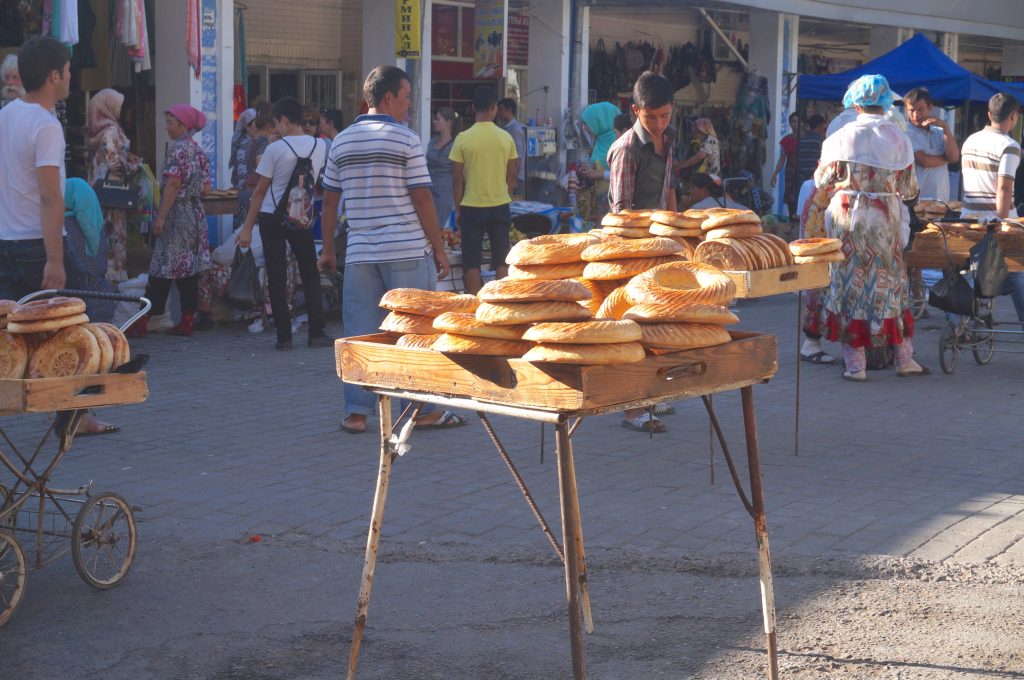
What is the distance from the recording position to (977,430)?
7.77 meters

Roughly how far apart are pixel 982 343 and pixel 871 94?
2574 millimetres

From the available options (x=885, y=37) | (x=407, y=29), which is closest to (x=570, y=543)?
(x=407, y=29)

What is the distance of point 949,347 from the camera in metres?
9.68

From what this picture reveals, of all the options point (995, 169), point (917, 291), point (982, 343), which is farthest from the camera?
point (917, 291)

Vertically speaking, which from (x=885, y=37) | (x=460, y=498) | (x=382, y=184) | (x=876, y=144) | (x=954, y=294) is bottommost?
(x=460, y=498)

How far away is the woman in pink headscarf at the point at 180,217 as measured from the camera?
10578 mm

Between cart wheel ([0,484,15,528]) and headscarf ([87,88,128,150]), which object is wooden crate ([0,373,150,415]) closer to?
cart wheel ([0,484,15,528])

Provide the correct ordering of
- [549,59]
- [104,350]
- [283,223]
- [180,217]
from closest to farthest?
[104,350] → [283,223] → [180,217] → [549,59]

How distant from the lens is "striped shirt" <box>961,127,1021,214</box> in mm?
10378

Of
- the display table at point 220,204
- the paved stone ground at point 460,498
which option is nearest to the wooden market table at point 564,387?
the paved stone ground at point 460,498

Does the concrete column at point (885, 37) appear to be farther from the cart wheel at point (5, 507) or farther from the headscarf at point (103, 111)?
the cart wheel at point (5, 507)

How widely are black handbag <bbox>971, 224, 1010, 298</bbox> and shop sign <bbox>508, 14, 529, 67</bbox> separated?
429 inches

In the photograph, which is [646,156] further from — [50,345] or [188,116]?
[188,116]

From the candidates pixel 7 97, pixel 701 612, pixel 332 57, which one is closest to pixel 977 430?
pixel 701 612
